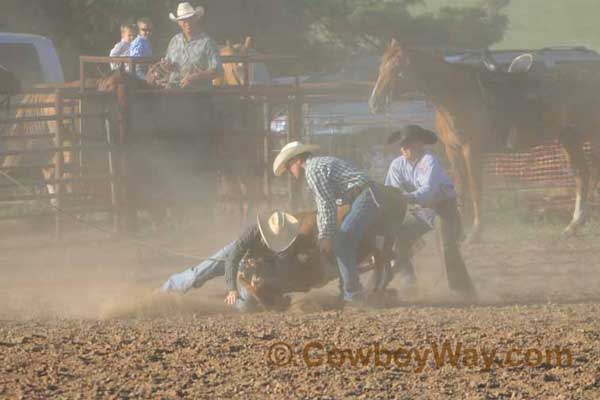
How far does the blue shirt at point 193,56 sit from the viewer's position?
42.4ft

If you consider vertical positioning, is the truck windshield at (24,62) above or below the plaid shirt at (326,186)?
above

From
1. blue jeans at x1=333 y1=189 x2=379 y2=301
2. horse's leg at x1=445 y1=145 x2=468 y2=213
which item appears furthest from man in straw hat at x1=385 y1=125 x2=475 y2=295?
horse's leg at x1=445 y1=145 x2=468 y2=213

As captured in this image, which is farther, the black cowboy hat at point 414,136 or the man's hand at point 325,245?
the black cowboy hat at point 414,136

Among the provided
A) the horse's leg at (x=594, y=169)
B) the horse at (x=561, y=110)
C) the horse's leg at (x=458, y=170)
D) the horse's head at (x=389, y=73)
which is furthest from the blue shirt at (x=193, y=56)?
the horse's leg at (x=594, y=169)

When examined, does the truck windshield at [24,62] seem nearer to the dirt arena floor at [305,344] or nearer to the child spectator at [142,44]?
the child spectator at [142,44]

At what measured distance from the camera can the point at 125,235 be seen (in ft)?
40.9

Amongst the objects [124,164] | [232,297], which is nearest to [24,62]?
[124,164]

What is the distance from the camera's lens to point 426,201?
29.4ft

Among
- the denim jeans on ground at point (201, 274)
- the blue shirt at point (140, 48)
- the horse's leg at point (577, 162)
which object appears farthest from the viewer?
the blue shirt at point (140, 48)

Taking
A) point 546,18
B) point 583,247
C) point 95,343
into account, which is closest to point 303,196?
point 583,247

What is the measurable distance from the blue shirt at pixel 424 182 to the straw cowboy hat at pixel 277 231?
104 centimetres

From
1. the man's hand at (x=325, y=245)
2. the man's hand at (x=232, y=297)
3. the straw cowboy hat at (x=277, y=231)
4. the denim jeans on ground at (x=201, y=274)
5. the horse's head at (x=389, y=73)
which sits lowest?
the man's hand at (x=232, y=297)

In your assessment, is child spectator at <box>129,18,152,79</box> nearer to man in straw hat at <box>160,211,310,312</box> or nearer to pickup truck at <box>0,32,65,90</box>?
pickup truck at <box>0,32,65,90</box>

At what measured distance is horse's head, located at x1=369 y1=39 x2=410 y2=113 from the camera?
12352 mm
